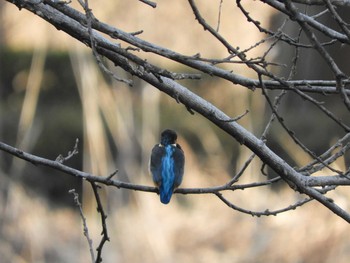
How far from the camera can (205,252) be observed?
7.54 meters

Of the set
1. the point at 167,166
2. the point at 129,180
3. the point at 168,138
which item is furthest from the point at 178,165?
the point at 129,180

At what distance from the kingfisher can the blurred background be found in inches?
14.8

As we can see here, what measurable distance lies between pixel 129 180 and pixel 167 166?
4022mm

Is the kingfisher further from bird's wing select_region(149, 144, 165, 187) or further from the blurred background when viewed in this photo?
the blurred background

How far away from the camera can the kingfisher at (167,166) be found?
144 inches

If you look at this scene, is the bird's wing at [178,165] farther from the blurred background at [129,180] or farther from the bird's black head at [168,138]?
the blurred background at [129,180]

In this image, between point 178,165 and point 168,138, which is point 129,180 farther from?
point 178,165

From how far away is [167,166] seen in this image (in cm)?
380

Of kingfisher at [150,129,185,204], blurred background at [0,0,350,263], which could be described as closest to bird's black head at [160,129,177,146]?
kingfisher at [150,129,185,204]

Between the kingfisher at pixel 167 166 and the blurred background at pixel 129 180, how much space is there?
1.23 ft

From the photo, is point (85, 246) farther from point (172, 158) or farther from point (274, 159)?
point (274, 159)

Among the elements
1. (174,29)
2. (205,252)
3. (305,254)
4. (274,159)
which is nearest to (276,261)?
(305,254)

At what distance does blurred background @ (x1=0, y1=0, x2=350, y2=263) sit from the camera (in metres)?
6.64

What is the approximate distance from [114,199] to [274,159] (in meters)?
5.81
